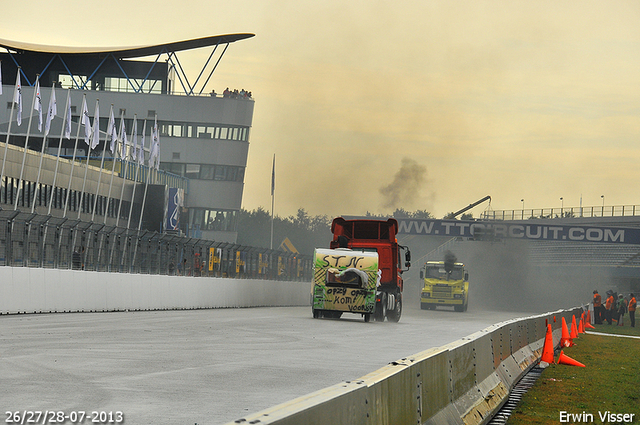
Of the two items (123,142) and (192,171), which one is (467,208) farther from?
(123,142)

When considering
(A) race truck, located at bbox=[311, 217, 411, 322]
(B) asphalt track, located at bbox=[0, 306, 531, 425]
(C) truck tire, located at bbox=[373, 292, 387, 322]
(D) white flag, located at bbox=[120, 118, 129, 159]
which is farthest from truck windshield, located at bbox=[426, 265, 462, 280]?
(B) asphalt track, located at bbox=[0, 306, 531, 425]

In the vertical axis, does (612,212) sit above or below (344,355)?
above

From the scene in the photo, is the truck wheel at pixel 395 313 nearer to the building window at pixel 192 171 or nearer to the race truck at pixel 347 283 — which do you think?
the race truck at pixel 347 283

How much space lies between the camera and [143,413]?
8.18 m

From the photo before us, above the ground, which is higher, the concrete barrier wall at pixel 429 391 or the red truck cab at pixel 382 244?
the red truck cab at pixel 382 244

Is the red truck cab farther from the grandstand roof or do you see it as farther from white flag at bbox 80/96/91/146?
the grandstand roof

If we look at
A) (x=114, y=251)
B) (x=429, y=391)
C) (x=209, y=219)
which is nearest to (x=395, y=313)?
(x=114, y=251)

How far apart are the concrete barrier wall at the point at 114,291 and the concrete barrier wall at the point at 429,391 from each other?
13204mm

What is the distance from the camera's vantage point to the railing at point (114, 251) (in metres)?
22.8

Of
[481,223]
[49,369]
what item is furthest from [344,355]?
[481,223]

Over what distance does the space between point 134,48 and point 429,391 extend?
273 ft

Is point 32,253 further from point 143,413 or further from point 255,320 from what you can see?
point 143,413

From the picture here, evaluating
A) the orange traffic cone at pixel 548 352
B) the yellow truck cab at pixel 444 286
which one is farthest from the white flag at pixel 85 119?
the orange traffic cone at pixel 548 352

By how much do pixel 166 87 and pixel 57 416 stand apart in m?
87.2
